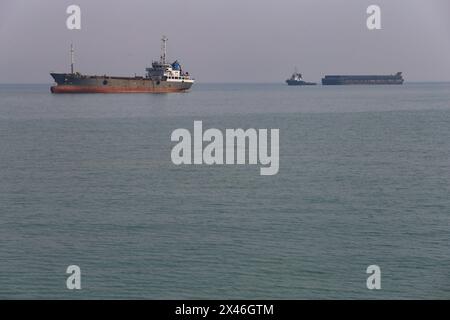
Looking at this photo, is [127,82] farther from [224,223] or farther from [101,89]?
[224,223]

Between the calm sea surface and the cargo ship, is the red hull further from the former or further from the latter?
the calm sea surface

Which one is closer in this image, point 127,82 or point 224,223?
point 224,223

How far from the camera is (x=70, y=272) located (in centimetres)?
2991

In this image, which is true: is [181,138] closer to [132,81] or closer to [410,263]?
[410,263]

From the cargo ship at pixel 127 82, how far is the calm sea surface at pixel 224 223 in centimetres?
10788

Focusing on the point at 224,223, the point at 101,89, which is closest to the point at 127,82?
the point at 101,89

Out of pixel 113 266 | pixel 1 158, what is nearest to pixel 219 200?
pixel 113 266

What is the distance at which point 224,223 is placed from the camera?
127ft

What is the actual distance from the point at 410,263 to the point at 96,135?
193 ft

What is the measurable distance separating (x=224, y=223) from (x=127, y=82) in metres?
152

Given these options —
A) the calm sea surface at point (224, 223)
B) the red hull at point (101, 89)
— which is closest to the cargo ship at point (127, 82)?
the red hull at point (101, 89)

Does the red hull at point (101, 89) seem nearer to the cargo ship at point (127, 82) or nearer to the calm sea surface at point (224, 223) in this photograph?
the cargo ship at point (127, 82)

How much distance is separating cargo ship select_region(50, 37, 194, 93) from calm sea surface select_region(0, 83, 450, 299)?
107878 mm

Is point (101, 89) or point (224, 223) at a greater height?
point (101, 89)
